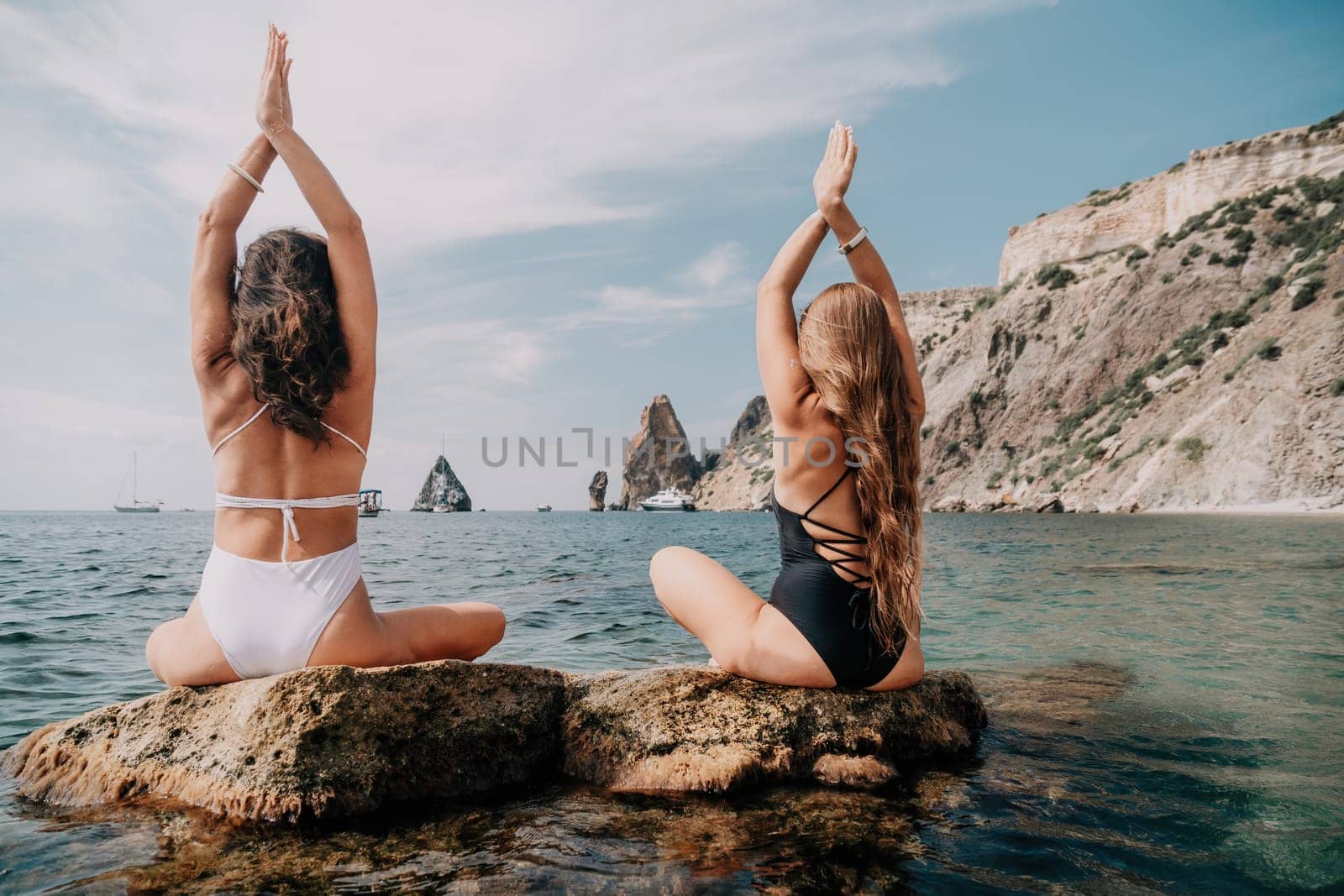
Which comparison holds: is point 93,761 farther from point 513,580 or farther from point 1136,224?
point 1136,224

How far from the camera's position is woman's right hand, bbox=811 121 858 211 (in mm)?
3350

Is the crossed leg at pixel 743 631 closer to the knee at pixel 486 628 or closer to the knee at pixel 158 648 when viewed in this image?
the knee at pixel 486 628

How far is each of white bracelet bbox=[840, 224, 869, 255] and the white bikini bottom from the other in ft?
7.95

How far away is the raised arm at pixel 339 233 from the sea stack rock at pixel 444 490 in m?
119

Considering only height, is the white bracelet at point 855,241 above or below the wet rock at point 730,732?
above

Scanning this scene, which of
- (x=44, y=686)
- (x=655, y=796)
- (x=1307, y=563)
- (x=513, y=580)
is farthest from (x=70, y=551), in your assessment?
(x=1307, y=563)

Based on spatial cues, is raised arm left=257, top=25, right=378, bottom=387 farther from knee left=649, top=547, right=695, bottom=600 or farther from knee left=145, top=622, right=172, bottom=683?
knee left=649, top=547, right=695, bottom=600

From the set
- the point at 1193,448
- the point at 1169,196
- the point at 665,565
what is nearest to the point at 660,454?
the point at 1169,196

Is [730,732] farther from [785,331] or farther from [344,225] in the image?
[344,225]

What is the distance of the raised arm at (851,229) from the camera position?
3344 millimetres

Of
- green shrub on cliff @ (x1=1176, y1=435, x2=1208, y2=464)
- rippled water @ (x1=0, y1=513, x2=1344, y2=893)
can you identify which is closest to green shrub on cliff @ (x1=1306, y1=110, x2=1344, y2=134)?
green shrub on cliff @ (x1=1176, y1=435, x2=1208, y2=464)

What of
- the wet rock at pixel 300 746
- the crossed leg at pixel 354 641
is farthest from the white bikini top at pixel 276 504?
the wet rock at pixel 300 746

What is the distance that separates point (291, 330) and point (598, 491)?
13267 centimetres

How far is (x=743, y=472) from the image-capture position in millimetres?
104250
